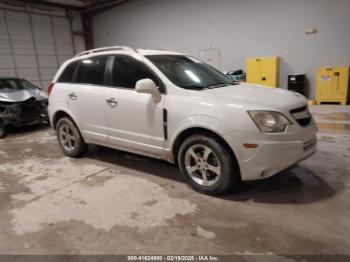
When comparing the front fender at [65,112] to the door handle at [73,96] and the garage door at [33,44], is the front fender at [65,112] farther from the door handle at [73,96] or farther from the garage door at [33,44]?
the garage door at [33,44]

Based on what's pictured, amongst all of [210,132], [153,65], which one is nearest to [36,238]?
[210,132]

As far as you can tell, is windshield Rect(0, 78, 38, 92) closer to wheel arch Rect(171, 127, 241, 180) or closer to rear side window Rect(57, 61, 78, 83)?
rear side window Rect(57, 61, 78, 83)

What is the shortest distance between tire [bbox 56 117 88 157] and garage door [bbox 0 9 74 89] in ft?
27.6

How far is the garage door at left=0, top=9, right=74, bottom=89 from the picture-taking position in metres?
10.9

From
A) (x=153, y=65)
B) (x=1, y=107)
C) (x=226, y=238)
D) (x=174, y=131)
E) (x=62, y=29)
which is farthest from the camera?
(x=62, y=29)

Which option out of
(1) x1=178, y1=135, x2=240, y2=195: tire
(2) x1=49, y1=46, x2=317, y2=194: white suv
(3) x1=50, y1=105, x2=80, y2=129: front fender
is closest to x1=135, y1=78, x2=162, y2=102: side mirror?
(2) x1=49, y1=46, x2=317, y2=194: white suv

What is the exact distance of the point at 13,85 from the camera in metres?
7.02

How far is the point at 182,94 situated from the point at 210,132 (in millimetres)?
500

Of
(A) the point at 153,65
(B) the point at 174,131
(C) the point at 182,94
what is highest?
(A) the point at 153,65

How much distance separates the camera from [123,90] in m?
3.33

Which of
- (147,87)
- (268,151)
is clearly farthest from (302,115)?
(147,87)

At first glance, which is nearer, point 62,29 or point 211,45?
point 211,45

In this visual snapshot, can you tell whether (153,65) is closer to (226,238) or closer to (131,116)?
(131,116)

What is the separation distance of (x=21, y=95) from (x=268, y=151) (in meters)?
6.17
